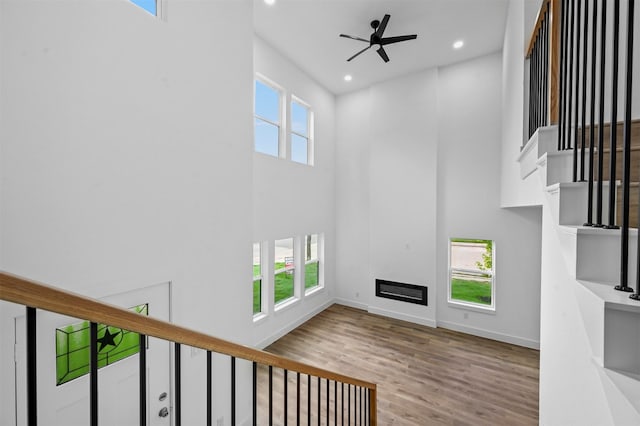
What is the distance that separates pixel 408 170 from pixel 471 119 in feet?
4.75

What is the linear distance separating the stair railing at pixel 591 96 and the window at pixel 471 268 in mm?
3137

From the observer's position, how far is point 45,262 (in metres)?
1.70

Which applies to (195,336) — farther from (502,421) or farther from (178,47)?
(502,421)

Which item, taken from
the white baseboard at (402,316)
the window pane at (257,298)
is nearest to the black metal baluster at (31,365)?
the window pane at (257,298)

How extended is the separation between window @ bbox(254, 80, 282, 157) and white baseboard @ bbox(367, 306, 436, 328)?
155 inches

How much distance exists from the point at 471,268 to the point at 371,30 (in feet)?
14.9

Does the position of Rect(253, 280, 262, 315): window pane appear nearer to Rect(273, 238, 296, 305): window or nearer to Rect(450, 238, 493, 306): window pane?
Rect(273, 238, 296, 305): window

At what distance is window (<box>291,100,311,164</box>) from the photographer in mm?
5457

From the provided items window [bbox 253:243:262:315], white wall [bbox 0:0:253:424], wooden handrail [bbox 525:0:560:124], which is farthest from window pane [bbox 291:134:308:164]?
wooden handrail [bbox 525:0:560:124]

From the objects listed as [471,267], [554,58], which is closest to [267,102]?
[554,58]

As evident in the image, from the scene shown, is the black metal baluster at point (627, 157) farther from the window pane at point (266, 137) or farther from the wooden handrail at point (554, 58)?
the window pane at point (266, 137)

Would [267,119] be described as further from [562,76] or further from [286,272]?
[562,76]

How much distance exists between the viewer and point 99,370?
1981mm

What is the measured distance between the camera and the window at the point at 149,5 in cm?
228
